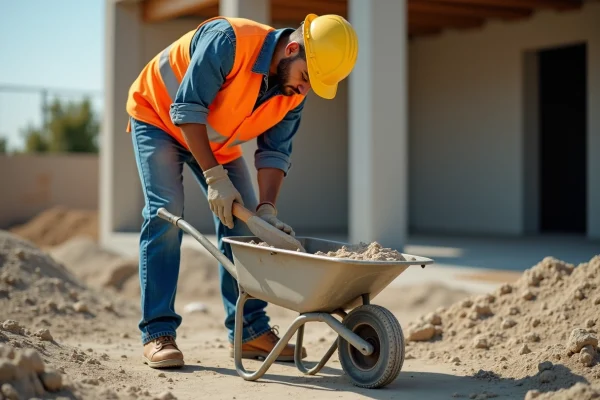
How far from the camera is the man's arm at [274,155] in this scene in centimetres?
381

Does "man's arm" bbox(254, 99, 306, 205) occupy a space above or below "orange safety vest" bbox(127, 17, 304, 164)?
→ below

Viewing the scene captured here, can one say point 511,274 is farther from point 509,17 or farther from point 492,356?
point 509,17

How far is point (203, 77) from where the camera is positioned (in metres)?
3.32

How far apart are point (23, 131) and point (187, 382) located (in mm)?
13830

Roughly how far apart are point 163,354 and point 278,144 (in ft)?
3.60

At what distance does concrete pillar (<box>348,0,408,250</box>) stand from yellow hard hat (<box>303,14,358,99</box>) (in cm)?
418

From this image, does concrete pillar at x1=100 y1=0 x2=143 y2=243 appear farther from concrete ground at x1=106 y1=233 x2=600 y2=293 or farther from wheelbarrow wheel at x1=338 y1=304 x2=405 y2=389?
wheelbarrow wheel at x1=338 y1=304 x2=405 y2=389

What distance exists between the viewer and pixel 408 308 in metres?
5.72

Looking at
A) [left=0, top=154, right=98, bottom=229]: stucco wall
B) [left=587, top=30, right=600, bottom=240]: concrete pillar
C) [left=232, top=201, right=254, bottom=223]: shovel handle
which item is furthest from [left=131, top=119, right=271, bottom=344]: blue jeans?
[left=0, top=154, right=98, bottom=229]: stucco wall

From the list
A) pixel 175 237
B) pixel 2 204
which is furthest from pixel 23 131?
pixel 175 237

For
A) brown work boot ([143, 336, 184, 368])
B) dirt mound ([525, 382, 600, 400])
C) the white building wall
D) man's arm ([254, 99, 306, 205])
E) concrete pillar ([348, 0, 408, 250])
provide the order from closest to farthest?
dirt mound ([525, 382, 600, 400])
brown work boot ([143, 336, 184, 368])
man's arm ([254, 99, 306, 205])
concrete pillar ([348, 0, 408, 250])
the white building wall

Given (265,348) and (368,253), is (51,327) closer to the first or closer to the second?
(265,348)

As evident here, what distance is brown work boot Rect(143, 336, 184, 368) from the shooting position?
11.8 ft

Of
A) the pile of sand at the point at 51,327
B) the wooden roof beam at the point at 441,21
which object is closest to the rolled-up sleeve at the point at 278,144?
the pile of sand at the point at 51,327
